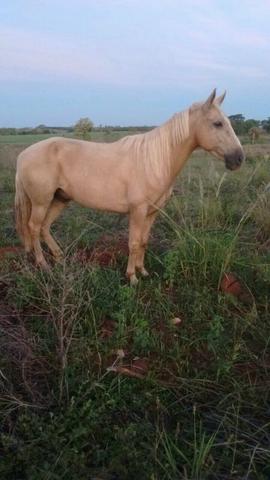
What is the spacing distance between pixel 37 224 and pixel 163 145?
5.01 ft

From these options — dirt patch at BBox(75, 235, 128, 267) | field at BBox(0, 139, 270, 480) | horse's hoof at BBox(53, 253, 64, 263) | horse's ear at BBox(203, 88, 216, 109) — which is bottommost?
field at BBox(0, 139, 270, 480)

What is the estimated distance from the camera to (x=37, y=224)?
4621 millimetres

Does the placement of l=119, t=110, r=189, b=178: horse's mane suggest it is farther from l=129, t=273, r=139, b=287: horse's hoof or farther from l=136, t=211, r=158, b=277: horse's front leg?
l=129, t=273, r=139, b=287: horse's hoof

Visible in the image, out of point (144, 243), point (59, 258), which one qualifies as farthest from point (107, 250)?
point (59, 258)

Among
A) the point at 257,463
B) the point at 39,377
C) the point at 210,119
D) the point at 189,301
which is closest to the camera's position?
the point at 257,463

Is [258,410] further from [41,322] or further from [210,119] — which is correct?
[210,119]

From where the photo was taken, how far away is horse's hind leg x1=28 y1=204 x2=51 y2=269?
457 centimetres

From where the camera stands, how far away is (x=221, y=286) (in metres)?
3.74

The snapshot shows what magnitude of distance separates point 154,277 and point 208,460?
2323mm

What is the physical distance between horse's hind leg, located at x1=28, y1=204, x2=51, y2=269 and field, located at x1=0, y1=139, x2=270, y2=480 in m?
0.48

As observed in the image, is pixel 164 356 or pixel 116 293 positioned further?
pixel 116 293

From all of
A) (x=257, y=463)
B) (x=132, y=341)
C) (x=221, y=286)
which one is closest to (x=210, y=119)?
(x=221, y=286)

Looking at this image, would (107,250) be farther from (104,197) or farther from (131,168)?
(131,168)

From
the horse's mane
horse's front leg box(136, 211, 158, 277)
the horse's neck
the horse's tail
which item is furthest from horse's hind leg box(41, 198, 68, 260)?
the horse's neck
